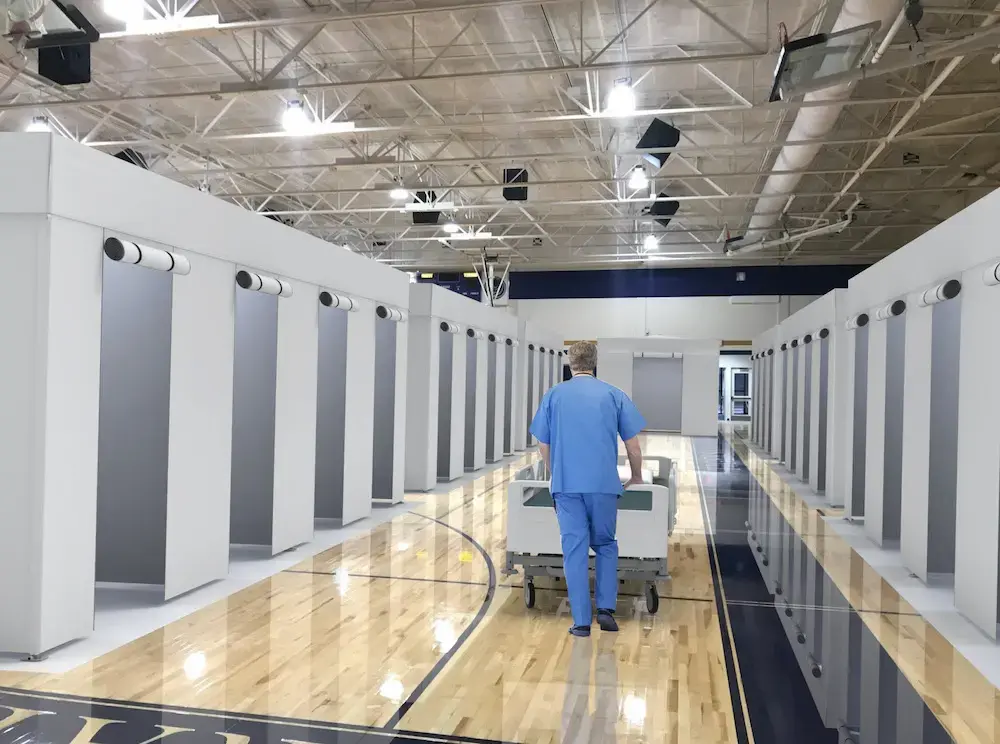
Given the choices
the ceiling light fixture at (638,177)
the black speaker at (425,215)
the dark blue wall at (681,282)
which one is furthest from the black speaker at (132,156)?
the dark blue wall at (681,282)

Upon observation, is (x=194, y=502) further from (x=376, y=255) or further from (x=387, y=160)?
(x=376, y=255)

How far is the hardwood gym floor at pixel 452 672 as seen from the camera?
11.3 ft

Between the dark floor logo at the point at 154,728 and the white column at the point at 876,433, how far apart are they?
5519 millimetres

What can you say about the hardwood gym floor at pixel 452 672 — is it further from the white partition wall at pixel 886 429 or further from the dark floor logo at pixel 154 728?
the white partition wall at pixel 886 429

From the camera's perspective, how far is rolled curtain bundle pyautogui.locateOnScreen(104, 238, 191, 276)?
15.2 feet

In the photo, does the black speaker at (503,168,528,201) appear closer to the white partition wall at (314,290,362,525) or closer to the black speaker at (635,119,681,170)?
the black speaker at (635,119,681,170)

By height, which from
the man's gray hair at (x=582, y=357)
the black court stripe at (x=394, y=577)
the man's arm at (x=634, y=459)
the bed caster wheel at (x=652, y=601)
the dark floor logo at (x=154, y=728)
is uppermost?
the man's gray hair at (x=582, y=357)

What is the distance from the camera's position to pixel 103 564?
5.73 meters

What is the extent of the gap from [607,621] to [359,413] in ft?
13.6

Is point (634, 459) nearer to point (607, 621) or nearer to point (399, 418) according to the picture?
point (607, 621)

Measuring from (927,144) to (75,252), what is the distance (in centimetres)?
1435

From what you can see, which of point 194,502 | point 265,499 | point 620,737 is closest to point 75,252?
point 194,502

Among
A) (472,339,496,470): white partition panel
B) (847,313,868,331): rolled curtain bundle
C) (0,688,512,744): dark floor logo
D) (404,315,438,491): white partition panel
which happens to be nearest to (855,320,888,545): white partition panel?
(847,313,868,331): rolled curtain bundle

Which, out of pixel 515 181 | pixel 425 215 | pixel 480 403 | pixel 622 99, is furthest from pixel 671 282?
pixel 622 99
